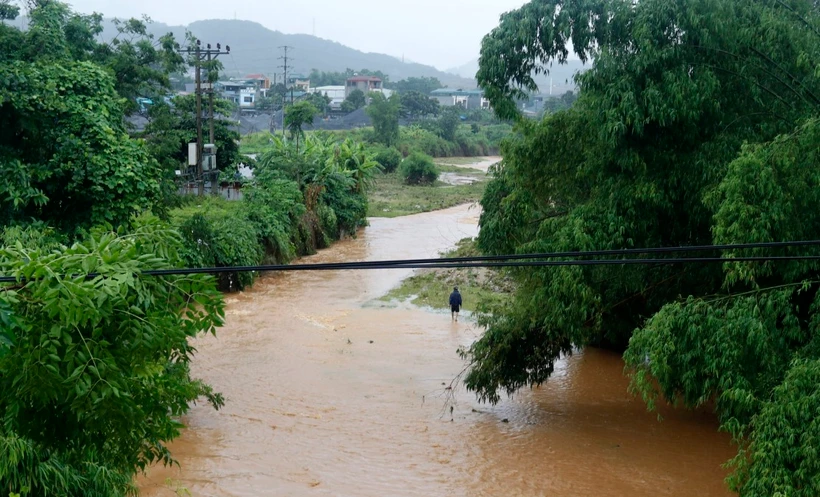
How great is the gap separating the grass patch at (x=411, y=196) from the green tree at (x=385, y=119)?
8.02 m

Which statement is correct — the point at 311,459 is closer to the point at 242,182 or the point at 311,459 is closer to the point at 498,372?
the point at 498,372

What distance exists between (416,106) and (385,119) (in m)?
21.1

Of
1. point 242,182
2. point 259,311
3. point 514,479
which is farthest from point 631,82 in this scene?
point 242,182

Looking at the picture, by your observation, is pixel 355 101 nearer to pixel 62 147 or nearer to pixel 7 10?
pixel 7 10

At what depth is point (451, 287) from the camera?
2461 centimetres

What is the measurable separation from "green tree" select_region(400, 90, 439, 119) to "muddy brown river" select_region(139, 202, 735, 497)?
67.4 meters

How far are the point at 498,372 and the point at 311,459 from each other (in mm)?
3164

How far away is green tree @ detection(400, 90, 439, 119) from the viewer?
86000 mm

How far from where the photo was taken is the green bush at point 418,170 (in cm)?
5369

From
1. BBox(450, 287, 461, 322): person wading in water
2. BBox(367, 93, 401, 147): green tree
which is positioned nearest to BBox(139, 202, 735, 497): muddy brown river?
BBox(450, 287, 461, 322): person wading in water

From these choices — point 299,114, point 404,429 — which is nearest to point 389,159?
point 299,114

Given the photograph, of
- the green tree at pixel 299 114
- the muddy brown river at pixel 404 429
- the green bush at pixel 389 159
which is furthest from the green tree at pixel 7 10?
the green bush at pixel 389 159

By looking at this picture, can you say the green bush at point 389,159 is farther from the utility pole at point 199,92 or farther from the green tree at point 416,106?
the utility pole at point 199,92

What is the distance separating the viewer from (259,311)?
845 inches
